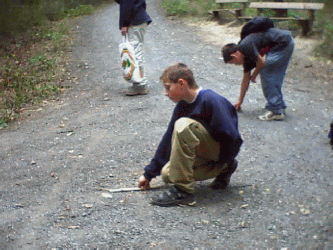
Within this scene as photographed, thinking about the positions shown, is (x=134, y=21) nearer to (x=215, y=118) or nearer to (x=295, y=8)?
(x=215, y=118)

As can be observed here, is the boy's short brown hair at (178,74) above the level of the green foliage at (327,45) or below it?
above

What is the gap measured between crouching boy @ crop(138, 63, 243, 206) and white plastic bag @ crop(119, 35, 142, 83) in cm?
335

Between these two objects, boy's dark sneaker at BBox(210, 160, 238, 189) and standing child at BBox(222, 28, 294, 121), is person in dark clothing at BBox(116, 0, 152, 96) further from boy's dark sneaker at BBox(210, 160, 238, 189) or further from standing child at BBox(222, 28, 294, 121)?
boy's dark sneaker at BBox(210, 160, 238, 189)

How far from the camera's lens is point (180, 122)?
3.34m

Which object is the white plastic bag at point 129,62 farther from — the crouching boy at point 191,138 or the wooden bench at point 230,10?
the wooden bench at point 230,10

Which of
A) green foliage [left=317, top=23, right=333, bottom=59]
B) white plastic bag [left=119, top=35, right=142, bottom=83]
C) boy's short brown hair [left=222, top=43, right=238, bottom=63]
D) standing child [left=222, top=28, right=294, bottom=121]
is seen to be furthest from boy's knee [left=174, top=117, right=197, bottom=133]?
green foliage [left=317, top=23, right=333, bottom=59]

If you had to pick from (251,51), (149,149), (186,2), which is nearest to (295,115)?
(251,51)

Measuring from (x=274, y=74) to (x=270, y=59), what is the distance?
0.21 m

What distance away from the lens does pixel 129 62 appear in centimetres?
680

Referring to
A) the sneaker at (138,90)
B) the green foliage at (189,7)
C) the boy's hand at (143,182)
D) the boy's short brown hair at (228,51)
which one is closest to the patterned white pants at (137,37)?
the sneaker at (138,90)

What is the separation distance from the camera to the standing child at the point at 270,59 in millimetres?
5242

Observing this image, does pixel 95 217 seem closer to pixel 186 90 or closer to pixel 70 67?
pixel 186 90

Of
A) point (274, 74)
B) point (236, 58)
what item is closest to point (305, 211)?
point (236, 58)

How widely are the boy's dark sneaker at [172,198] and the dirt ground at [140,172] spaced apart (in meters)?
0.07
